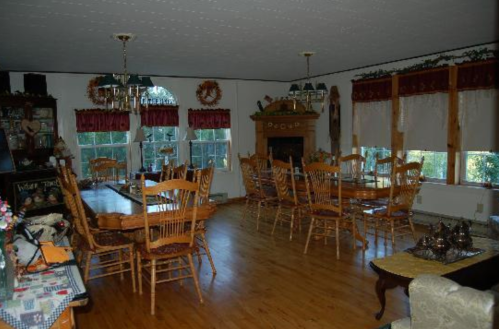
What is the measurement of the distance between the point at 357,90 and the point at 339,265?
376cm

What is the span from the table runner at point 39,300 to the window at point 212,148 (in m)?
5.88

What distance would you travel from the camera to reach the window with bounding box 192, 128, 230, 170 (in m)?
7.96

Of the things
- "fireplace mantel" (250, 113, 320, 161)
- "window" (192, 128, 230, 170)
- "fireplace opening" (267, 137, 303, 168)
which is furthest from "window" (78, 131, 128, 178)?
"fireplace opening" (267, 137, 303, 168)

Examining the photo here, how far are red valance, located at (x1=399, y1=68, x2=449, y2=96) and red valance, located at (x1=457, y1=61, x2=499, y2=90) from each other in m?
0.22

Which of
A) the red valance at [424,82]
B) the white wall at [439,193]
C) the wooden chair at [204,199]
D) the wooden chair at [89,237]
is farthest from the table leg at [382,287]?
the red valance at [424,82]

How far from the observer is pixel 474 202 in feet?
17.9

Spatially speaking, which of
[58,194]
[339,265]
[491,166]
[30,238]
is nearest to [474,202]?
[491,166]

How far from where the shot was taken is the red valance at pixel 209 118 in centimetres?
767

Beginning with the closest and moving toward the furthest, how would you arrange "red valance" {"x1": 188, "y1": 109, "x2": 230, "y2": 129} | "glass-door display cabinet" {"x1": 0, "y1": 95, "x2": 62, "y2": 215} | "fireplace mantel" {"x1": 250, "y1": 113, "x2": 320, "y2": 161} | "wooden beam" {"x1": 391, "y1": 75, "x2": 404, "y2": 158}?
"glass-door display cabinet" {"x1": 0, "y1": 95, "x2": 62, "y2": 215}
"wooden beam" {"x1": 391, "y1": 75, "x2": 404, "y2": 158}
"red valance" {"x1": 188, "y1": 109, "x2": 230, "y2": 129}
"fireplace mantel" {"x1": 250, "y1": 113, "x2": 320, "y2": 161}

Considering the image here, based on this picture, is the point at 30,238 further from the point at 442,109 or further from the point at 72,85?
the point at 442,109

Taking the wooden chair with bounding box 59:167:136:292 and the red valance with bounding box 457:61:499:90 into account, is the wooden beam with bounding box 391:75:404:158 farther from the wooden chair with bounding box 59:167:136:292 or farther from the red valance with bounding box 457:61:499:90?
the wooden chair with bounding box 59:167:136:292

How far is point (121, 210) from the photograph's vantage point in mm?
3521

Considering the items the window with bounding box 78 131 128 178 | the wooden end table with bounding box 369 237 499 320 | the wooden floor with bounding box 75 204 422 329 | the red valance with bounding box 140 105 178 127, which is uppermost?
the red valance with bounding box 140 105 178 127

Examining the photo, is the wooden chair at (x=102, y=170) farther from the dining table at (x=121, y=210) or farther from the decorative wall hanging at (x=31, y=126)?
the decorative wall hanging at (x=31, y=126)
